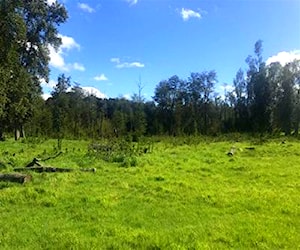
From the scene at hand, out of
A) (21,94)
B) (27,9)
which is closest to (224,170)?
(21,94)

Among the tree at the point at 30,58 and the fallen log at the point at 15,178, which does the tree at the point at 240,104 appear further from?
the fallen log at the point at 15,178

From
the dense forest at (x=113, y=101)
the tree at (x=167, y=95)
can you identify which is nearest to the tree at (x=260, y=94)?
the dense forest at (x=113, y=101)

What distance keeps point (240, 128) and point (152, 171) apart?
56.6m

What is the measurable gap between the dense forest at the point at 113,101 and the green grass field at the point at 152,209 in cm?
1738

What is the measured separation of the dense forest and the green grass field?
1738 centimetres

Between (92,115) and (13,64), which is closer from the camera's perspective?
(13,64)

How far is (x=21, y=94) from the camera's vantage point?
36.2 metres

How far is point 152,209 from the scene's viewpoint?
1052 cm

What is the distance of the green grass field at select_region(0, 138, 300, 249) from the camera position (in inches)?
313

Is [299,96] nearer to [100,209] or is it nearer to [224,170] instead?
[224,170]

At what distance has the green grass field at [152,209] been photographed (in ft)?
26.1

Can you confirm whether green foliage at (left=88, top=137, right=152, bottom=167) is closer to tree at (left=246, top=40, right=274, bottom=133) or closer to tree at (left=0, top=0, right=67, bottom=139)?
tree at (left=0, top=0, right=67, bottom=139)

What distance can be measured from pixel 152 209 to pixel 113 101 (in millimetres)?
93704

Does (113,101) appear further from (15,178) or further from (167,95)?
(15,178)
